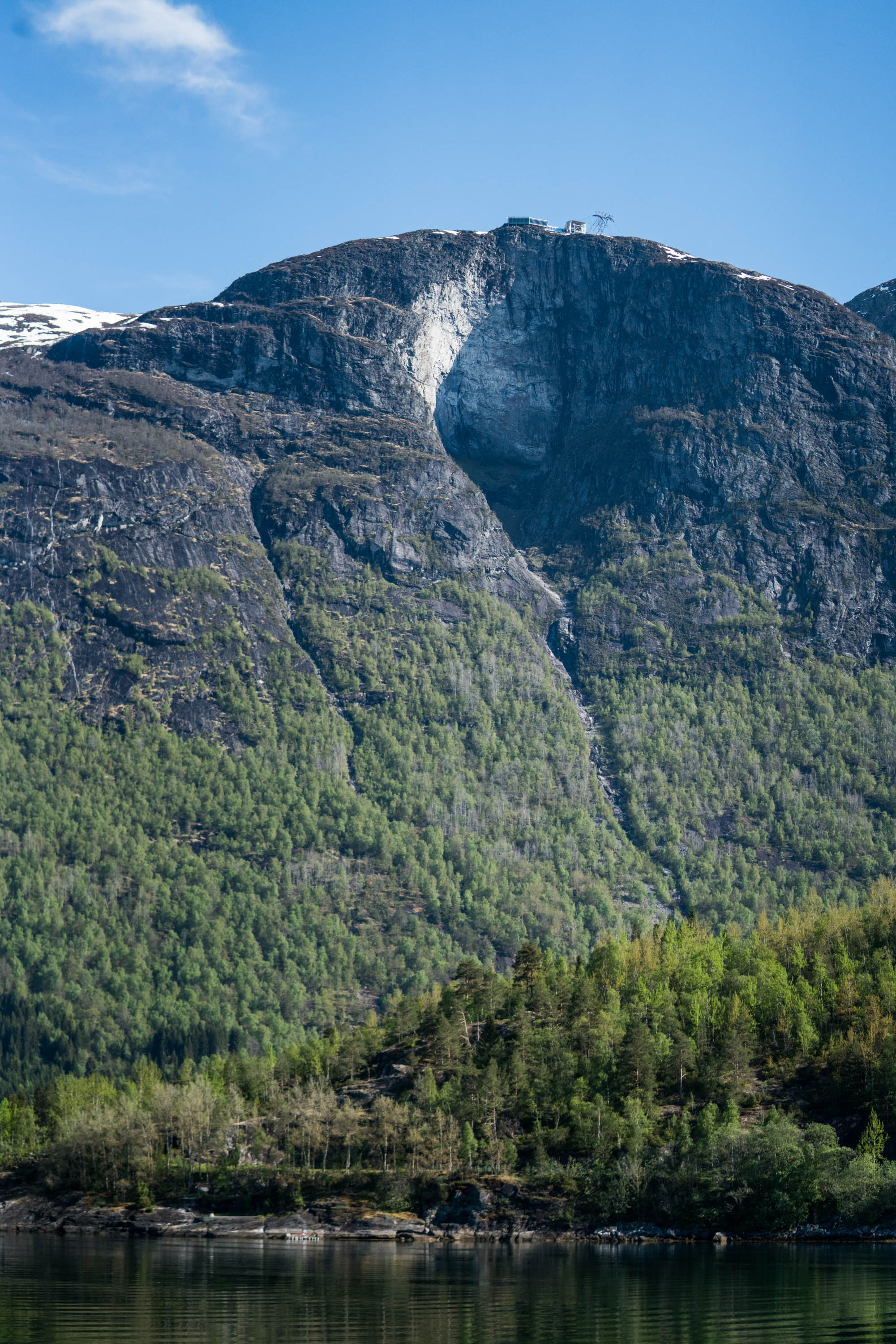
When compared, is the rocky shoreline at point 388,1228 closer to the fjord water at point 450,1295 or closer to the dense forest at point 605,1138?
the dense forest at point 605,1138

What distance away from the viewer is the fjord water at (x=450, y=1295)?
3740 inches

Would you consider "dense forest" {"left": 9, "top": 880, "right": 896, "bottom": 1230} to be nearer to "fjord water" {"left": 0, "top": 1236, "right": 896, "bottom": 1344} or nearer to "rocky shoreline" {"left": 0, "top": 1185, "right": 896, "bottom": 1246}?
"rocky shoreline" {"left": 0, "top": 1185, "right": 896, "bottom": 1246}

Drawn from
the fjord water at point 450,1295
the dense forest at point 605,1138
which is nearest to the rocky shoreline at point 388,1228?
the dense forest at point 605,1138

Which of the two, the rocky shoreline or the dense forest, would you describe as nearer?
the rocky shoreline

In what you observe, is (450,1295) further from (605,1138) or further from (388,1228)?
(605,1138)

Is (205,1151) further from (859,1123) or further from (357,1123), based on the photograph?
(859,1123)

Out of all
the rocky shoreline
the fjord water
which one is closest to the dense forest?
the rocky shoreline

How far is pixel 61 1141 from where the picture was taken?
200 metres

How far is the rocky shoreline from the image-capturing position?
160 meters

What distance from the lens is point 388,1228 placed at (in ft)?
567

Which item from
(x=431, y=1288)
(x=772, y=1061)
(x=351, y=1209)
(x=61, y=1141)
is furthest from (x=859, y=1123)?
(x=61, y=1141)

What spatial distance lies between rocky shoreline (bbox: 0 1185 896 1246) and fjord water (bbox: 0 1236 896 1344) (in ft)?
21.0

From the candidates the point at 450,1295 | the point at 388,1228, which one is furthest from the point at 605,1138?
the point at 450,1295

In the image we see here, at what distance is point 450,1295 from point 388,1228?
194 ft
